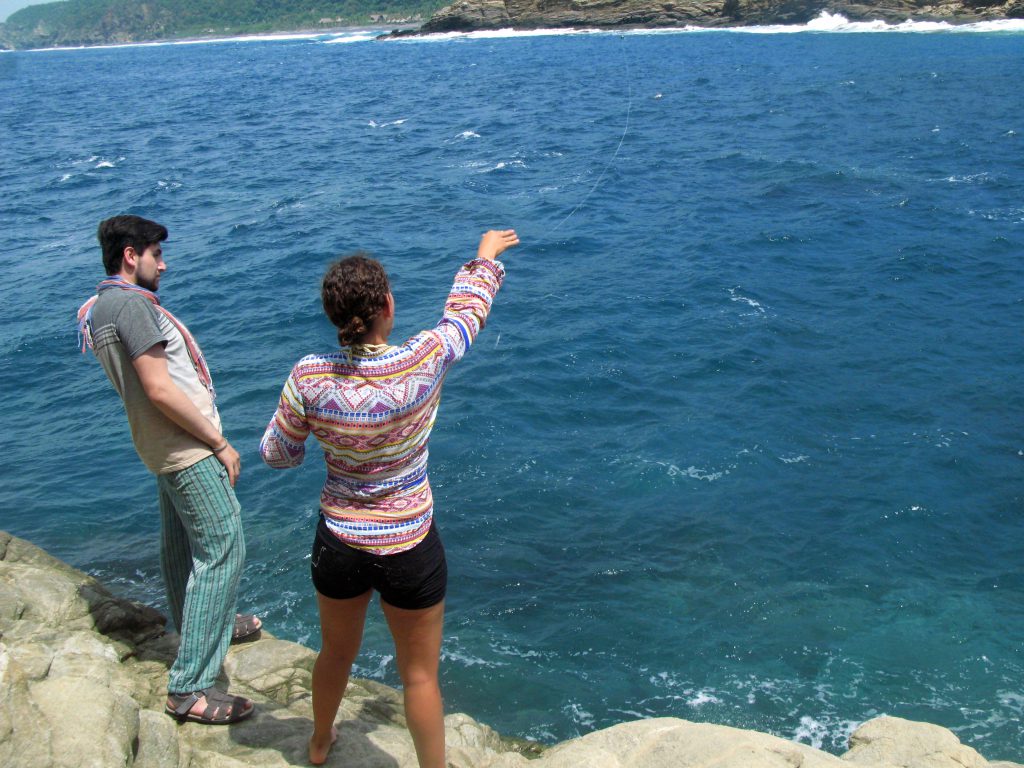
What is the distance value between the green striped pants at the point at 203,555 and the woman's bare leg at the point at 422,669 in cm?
96

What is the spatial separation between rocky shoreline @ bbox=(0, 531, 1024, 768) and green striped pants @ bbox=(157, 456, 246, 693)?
0.27m

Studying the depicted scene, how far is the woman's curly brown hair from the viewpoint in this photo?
2.87 m

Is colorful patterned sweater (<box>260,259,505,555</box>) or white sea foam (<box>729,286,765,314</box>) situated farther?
white sea foam (<box>729,286,765,314</box>)

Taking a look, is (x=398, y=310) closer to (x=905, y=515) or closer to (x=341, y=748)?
(x=905, y=515)

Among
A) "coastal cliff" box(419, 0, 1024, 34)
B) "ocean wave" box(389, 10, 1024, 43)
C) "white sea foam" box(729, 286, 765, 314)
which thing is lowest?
"white sea foam" box(729, 286, 765, 314)

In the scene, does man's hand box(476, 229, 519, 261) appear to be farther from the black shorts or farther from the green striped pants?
the green striped pants

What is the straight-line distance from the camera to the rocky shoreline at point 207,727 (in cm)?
316

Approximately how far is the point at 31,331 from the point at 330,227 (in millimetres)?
6506

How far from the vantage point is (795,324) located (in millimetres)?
11883

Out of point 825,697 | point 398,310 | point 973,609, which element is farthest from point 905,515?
point 398,310

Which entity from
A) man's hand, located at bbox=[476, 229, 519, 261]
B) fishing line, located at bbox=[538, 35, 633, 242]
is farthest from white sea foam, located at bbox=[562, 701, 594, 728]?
fishing line, located at bbox=[538, 35, 633, 242]

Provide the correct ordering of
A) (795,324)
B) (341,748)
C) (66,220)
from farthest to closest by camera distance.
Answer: (66,220), (795,324), (341,748)

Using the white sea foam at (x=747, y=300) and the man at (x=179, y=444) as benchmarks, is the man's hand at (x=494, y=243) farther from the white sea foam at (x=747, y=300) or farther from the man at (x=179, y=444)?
the white sea foam at (x=747, y=300)

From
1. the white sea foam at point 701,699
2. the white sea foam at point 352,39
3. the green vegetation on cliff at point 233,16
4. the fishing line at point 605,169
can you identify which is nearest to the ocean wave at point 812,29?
the white sea foam at point 352,39
